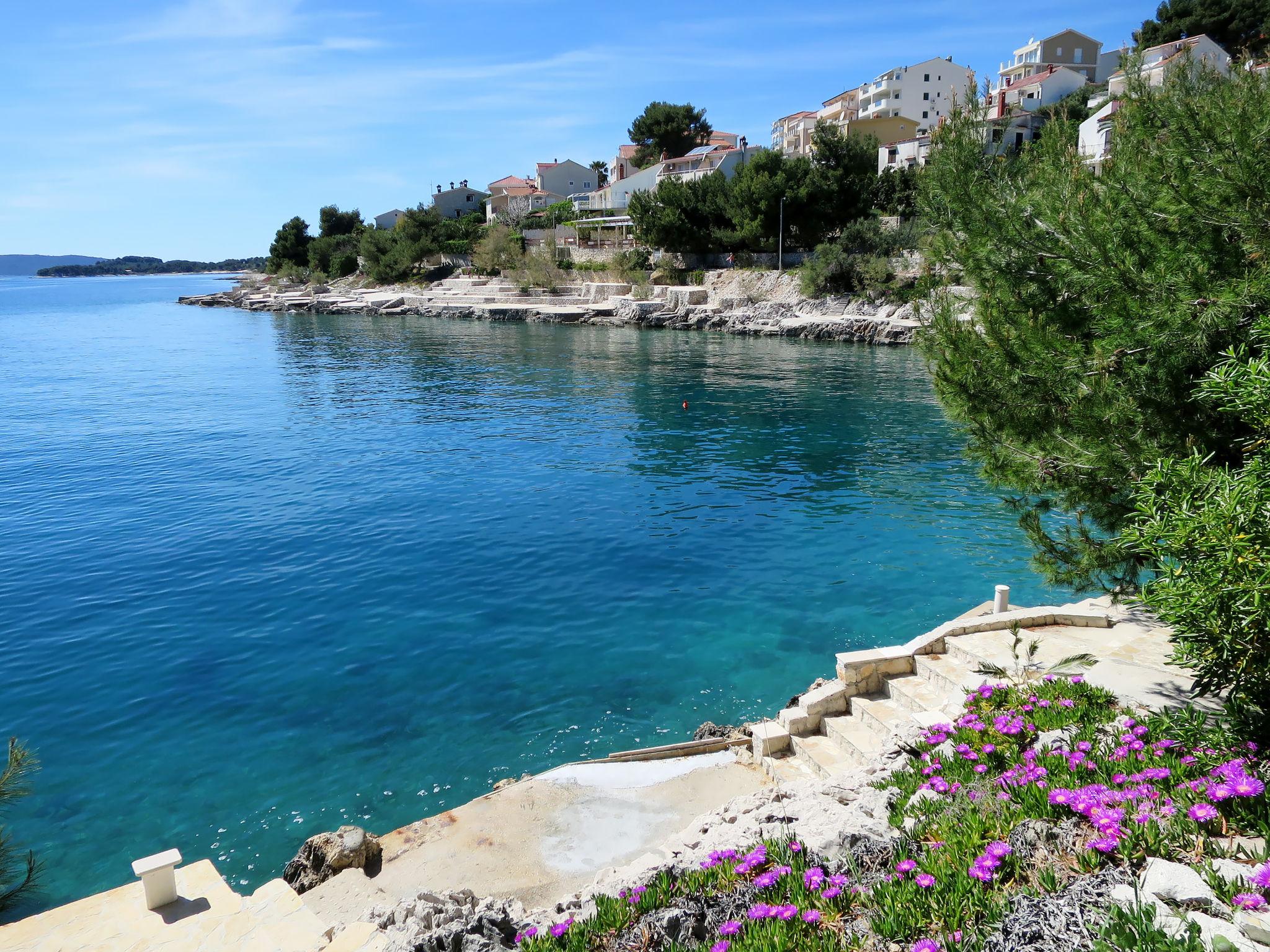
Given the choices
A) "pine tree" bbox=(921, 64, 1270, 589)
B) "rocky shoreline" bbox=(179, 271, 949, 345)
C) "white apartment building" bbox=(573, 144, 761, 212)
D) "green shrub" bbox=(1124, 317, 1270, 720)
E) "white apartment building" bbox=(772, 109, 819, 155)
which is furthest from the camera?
"white apartment building" bbox=(772, 109, 819, 155)

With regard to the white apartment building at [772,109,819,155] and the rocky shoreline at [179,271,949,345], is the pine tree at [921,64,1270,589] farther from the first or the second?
the white apartment building at [772,109,819,155]

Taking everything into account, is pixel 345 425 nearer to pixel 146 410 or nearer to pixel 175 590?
pixel 146 410

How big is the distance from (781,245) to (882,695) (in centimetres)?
7345

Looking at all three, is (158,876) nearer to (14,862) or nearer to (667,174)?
(14,862)

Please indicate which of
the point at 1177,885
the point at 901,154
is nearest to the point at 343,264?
the point at 901,154

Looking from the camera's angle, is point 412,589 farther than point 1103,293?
Yes

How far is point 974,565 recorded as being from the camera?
1881cm

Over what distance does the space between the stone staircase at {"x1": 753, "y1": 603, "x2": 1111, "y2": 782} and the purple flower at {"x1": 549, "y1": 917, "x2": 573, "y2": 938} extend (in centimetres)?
472

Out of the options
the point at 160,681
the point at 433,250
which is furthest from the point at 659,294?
the point at 160,681

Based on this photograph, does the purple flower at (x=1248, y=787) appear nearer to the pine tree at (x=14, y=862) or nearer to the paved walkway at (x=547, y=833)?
the paved walkway at (x=547, y=833)

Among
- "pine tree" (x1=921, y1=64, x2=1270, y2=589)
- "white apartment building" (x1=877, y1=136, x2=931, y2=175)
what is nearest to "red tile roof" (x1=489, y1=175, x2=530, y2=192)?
"white apartment building" (x1=877, y1=136, x2=931, y2=175)

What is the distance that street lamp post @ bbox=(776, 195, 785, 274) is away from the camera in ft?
255

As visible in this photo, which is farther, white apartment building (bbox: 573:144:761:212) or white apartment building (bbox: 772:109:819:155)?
white apartment building (bbox: 772:109:819:155)

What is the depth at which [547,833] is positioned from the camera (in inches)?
375
